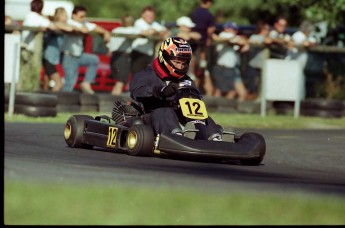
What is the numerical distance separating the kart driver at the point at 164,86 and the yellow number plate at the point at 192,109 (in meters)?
0.10

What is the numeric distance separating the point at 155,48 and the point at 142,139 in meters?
9.61

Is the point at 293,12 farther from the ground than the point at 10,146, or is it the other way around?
the point at 293,12

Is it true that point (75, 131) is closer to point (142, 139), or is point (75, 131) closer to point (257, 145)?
point (142, 139)

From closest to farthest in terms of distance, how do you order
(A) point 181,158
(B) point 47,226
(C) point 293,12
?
(B) point 47,226
(A) point 181,158
(C) point 293,12

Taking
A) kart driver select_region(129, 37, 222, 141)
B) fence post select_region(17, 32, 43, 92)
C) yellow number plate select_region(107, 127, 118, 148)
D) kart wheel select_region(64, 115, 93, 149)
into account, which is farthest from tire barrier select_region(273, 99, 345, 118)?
yellow number plate select_region(107, 127, 118, 148)

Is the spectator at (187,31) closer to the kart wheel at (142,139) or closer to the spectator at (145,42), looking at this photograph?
the spectator at (145,42)

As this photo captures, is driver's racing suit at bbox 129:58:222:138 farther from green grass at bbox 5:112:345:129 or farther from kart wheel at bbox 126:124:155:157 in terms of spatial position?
green grass at bbox 5:112:345:129

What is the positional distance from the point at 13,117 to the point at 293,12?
17.4 meters

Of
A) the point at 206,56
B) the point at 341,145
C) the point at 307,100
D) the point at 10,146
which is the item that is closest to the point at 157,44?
the point at 206,56

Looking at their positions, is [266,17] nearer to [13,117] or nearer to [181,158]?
[13,117]

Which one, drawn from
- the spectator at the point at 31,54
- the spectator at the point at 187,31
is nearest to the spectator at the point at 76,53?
the spectator at the point at 31,54

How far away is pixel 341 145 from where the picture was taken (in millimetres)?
16266

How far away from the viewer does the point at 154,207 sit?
8406 millimetres

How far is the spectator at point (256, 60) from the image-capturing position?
23.2 metres
